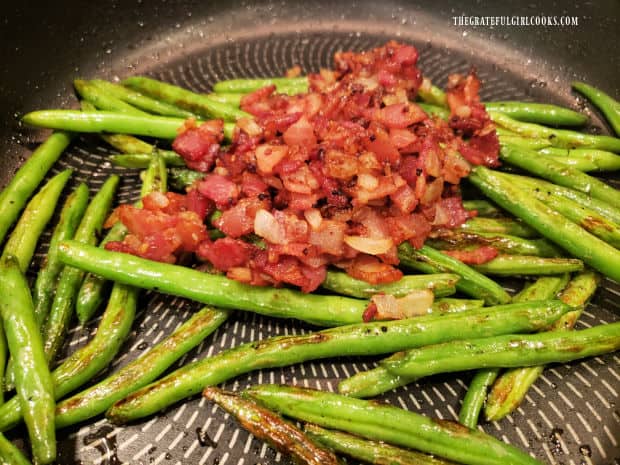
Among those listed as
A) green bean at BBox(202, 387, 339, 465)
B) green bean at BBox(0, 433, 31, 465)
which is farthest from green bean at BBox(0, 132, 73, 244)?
green bean at BBox(202, 387, 339, 465)

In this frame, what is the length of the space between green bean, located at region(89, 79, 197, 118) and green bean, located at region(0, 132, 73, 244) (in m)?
0.61

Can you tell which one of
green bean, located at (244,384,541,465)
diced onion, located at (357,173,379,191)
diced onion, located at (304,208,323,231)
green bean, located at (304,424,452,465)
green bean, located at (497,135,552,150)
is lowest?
green bean, located at (304,424,452,465)

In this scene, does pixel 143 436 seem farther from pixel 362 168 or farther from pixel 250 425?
pixel 362 168

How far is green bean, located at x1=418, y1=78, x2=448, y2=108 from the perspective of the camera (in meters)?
4.82

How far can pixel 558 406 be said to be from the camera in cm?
337

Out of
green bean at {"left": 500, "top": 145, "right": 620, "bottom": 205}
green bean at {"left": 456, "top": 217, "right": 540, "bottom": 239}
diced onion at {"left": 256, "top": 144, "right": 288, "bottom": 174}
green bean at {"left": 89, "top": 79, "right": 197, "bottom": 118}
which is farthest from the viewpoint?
green bean at {"left": 89, "top": 79, "right": 197, "bottom": 118}

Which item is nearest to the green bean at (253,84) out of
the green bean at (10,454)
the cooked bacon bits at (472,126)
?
the cooked bacon bits at (472,126)

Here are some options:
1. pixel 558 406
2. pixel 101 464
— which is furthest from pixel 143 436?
pixel 558 406

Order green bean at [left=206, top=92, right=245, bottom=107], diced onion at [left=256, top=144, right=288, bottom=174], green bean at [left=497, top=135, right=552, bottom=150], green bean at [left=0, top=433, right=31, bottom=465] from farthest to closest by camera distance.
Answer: green bean at [left=206, top=92, right=245, bottom=107]
green bean at [left=497, top=135, right=552, bottom=150]
diced onion at [left=256, top=144, right=288, bottom=174]
green bean at [left=0, top=433, right=31, bottom=465]

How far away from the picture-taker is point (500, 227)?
13.0 feet

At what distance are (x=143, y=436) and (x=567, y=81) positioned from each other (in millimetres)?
5510

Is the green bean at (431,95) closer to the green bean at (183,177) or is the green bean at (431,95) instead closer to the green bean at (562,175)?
the green bean at (562,175)

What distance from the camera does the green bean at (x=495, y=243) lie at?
3.84m

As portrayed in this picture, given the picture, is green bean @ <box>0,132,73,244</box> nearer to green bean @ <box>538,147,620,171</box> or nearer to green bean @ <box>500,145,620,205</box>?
green bean @ <box>500,145,620,205</box>
